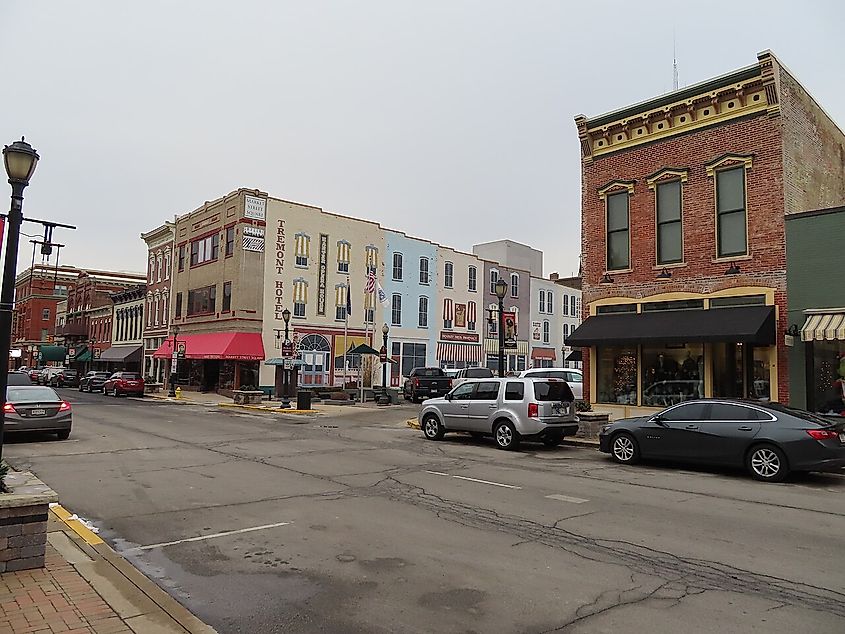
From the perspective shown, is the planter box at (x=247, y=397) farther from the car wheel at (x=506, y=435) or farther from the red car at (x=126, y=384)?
the car wheel at (x=506, y=435)

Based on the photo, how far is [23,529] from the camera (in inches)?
221

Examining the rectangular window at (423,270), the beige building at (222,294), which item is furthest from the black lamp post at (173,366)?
the rectangular window at (423,270)

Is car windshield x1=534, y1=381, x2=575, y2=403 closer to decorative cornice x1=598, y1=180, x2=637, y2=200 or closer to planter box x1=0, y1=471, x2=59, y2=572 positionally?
decorative cornice x1=598, y1=180, x2=637, y2=200

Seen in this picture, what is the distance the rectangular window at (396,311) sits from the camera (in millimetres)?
48562

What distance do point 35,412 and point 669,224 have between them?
59.2ft

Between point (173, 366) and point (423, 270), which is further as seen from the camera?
point (423, 270)

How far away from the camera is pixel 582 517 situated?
856 cm

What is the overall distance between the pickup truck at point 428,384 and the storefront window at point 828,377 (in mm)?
21394

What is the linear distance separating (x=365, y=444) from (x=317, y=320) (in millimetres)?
27804

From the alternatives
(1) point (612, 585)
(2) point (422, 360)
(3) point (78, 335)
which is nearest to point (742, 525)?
(1) point (612, 585)

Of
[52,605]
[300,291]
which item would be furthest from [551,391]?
[300,291]

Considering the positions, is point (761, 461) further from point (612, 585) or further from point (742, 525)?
point (612, 585)

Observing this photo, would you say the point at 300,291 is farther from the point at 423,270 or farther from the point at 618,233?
the point at 618,233

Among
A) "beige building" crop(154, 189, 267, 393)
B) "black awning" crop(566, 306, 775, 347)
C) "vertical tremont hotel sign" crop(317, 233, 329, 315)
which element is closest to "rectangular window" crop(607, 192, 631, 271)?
"black awning" crop(566, 306, 775, 347)
